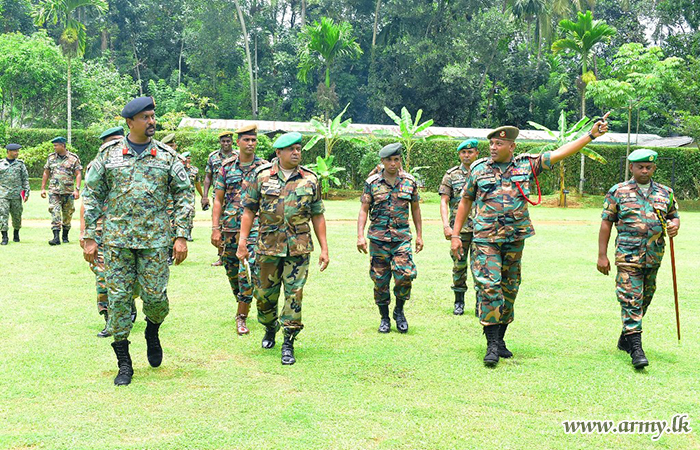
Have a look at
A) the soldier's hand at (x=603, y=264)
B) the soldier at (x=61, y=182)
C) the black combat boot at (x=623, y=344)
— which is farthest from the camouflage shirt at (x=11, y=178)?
the black combat boot at (x=623, y=344)

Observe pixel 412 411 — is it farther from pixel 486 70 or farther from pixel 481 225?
pixel 486 70

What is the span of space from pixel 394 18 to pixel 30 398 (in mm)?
45049

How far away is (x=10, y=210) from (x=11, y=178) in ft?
2.19

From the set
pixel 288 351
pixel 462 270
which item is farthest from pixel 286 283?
pixel 462 270

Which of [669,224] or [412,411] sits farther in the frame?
[669,224]

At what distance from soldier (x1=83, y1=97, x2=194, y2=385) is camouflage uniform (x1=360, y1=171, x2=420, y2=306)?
7.49 feet

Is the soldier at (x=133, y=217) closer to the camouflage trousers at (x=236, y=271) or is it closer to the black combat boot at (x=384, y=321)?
the camouflage trousers at (x=236, y=271)

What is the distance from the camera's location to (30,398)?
502 centimetres

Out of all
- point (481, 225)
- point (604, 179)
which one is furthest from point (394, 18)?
point (481, 225)

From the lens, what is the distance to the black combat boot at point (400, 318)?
7.20 m

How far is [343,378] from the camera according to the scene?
5.57 meters

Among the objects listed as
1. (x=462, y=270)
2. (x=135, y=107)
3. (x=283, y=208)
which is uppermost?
(x=135, y=107)

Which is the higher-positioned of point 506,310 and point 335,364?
point 506,310

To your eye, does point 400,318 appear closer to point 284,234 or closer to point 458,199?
point 284,234
